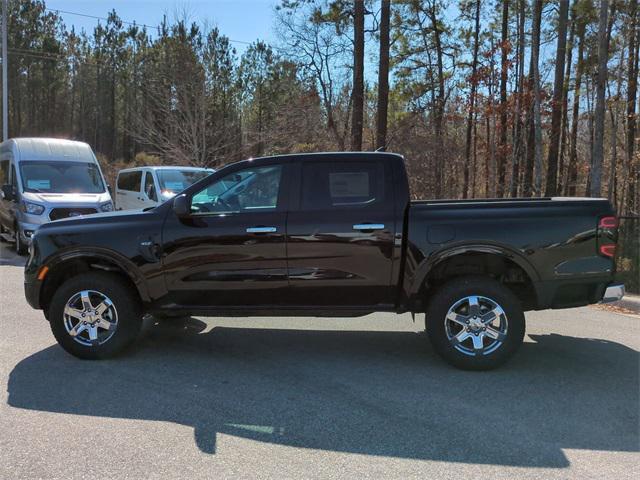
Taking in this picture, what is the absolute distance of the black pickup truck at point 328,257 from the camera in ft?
15.9

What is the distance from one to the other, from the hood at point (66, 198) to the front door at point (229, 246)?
8070 millimetres

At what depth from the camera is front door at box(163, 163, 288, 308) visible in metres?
5.01

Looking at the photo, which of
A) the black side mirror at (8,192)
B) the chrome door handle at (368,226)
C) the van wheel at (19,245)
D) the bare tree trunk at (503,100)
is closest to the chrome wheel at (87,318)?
the chrome door handle at (368,226)

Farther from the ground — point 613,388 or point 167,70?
point 167,70

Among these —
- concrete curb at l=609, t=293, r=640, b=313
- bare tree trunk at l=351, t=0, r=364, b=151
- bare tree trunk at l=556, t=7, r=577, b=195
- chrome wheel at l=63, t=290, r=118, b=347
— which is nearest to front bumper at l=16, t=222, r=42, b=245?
chrome wheel at l=63, t=290, r=118, b=347

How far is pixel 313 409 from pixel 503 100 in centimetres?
2277

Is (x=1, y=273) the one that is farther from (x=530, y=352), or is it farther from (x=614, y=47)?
(x=614, y=47)

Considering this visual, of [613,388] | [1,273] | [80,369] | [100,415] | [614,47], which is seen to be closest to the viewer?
[100,415]

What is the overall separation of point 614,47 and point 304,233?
28.1 meters

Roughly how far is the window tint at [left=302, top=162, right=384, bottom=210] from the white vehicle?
28.0 ft

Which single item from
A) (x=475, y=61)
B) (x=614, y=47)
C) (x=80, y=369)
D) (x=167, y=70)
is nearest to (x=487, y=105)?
(x=475, y=61)

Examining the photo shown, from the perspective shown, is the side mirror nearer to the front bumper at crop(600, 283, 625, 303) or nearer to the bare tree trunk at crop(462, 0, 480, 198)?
the front bumper at crop(600, 283, 625, 303)

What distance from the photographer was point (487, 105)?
24.1m

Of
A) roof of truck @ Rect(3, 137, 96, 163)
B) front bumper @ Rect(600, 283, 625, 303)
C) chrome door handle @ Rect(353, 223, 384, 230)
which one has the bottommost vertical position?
front bumper @ Rect(600, 283, 625, 303)
